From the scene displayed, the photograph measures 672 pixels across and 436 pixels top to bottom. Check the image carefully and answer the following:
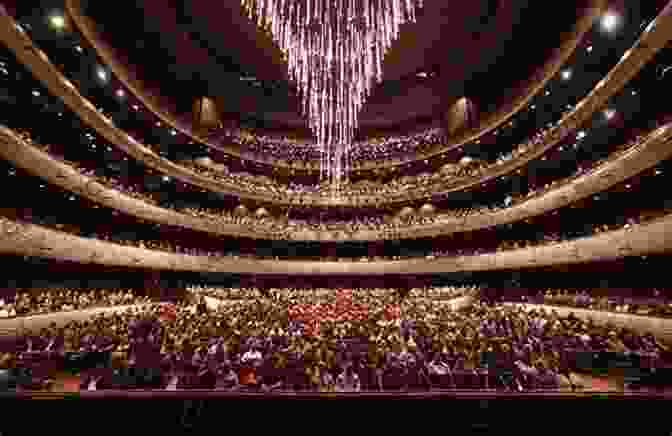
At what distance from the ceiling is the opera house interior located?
0.14m

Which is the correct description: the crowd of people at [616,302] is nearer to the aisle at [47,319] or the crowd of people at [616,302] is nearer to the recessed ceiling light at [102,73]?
the aisle at [47,319]

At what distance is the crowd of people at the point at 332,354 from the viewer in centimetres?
462

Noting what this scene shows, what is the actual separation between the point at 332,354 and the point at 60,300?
12.4 m

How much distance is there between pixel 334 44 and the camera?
53.9 feet

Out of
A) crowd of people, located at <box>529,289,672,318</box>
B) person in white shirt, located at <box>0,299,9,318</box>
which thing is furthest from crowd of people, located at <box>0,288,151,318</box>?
crowd of people, located at <box>529,289,672,318</box>

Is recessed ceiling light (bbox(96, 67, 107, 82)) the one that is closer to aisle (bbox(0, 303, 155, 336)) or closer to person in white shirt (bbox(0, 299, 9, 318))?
person in white shirt (bbox(0, 299, 9, 318))

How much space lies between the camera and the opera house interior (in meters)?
5.95

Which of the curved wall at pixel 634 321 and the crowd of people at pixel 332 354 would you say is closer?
the crowd of people at pixel 332 354

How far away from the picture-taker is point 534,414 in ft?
9.05

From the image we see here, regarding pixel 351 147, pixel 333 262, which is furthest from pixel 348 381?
pixel 351 147

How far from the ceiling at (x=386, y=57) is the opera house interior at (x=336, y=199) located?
0.14 meters

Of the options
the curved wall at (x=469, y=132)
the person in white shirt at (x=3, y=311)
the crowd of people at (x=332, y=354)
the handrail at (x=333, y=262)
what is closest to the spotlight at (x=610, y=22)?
the curved wall at (x=469, y=132)

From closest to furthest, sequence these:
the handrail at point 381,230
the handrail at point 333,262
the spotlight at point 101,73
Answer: the handrail at point 333,262, the handrail at point 381,230, the spotlight at point 101,73

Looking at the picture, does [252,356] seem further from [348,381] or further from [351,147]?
[351,147]
